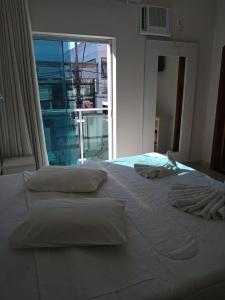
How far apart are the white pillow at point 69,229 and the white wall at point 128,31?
2239mm

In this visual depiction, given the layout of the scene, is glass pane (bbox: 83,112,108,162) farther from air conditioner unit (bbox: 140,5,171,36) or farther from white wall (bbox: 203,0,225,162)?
white wall (bbox: 203,0,225,162)

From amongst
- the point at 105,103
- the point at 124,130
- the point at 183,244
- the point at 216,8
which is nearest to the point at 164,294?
the point at 183,244

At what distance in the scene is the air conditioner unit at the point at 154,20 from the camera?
2.99m

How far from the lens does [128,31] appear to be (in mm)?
3008

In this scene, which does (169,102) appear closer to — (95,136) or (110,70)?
(110,70)

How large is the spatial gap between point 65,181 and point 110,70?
203 centimetres

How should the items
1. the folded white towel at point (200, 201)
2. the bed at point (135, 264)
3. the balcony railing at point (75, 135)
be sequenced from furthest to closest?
1. the balcony railing at point (75, 135)
2. the folded white towel at point (200, 201)
3. the bed at point (135, 264)

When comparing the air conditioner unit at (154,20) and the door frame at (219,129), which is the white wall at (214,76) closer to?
the door frame at (219,129)

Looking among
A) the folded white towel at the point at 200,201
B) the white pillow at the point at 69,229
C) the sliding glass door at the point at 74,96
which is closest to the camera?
the white pillow at the point at 69,229

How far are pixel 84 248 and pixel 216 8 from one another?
3815 mm

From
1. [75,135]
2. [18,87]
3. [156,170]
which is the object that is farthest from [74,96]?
[156,170]

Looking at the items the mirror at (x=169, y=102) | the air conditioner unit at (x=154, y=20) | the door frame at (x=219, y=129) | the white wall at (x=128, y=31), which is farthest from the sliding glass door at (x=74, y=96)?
the door frame at (x=219, y=129)

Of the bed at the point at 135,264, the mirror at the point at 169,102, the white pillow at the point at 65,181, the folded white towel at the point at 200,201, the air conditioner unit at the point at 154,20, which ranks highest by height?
the air conditioner unit at the point at 154,20

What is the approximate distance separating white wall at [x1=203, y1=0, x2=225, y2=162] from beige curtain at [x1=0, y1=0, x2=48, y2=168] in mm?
2610
